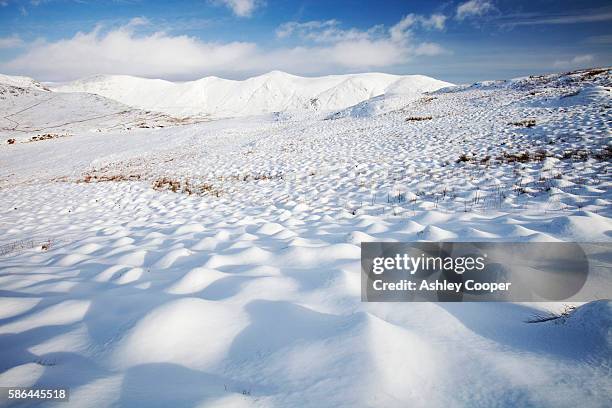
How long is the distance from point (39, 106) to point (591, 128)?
96052 millimetres

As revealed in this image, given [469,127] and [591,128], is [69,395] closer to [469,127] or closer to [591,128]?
[591,128]

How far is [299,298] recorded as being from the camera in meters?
2.75

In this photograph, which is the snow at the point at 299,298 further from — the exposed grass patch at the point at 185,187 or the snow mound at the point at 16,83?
the snow mound at the point at 16,83

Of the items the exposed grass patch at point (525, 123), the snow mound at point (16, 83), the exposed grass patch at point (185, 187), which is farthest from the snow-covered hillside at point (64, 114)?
the exposed grass patch at point (525, 123)

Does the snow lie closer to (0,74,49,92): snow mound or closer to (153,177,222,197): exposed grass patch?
(153,177,222,197): exposed grass patch

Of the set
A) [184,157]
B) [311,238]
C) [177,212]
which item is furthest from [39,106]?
[311,238]

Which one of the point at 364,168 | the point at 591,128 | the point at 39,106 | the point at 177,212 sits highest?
the point at 39,106

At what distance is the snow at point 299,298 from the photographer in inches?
68.7

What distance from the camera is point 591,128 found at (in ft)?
35.6

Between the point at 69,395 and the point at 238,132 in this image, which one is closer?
the point at 69,395

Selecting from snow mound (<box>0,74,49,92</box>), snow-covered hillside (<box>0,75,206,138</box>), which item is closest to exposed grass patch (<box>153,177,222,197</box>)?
snow-covered hillside (<box>0,75,206,138</box>)

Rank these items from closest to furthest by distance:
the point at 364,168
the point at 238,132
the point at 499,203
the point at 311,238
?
the point at 311,238 → the point at 499,203 → the point at 364,168 → the point at 238,132

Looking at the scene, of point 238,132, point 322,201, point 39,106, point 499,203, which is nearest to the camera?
point 499,203

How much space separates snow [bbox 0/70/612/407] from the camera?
1.75 meters
